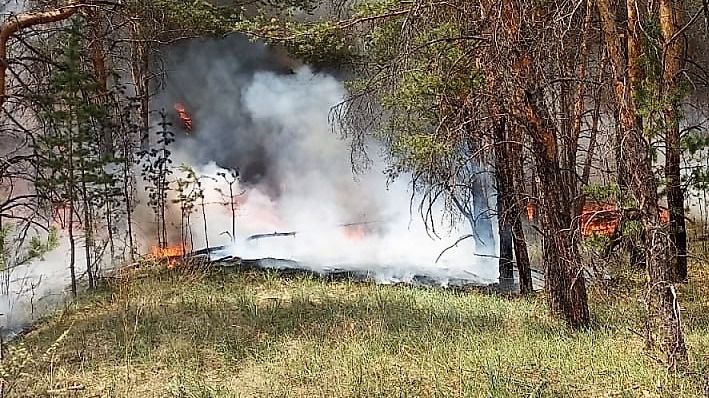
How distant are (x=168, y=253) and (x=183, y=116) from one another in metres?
2.38

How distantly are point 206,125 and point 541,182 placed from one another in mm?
7495

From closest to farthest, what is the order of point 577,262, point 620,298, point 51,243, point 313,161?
point 51,243 < point 577,262 < point 620,298 < point 313,161

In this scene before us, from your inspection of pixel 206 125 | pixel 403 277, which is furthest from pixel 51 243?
pixel 206 125

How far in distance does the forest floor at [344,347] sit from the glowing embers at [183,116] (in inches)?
166

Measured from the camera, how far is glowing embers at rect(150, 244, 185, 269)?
9.96 metres

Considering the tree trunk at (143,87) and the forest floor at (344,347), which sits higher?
the tree trunk at (143,87)

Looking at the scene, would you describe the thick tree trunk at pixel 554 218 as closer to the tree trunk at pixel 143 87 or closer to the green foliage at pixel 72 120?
the green foliage at pixel 72 120

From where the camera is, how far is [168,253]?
417 inches

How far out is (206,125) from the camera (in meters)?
11.4

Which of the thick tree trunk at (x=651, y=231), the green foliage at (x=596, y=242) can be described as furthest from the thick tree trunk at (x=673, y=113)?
the green foliage at (x=596, y=242)

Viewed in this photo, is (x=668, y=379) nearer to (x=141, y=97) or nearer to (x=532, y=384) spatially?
(x=532, y=384)

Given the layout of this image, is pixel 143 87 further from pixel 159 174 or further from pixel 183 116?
pixel 159 174

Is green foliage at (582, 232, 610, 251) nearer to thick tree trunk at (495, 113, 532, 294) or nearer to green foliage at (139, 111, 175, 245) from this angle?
thick tree trunk at (495, 113, 532, 294)

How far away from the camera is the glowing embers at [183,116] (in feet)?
36.5
